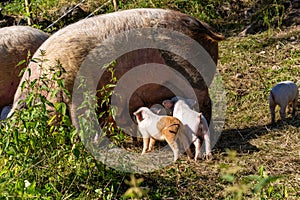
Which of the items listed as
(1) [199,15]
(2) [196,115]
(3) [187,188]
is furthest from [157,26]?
(1) [199,15]

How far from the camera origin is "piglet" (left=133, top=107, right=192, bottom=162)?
4.44m

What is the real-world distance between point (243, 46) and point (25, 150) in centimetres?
428

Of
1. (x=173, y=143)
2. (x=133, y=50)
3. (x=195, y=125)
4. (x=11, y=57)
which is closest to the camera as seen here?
(x=173, y=143)

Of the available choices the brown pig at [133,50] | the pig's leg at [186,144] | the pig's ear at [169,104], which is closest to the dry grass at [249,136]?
the pig's leg at [186,144]

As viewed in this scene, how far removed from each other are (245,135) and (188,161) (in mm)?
801

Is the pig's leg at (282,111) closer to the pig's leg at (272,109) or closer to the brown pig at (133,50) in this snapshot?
the pig's leg at (272,109)

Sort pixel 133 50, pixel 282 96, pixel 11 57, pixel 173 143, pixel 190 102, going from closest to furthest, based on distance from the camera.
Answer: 1. pixel 173 143
2. pixel 190 102
3. pixel 133 50
4. pixel 282 96
5. pixel 11 57

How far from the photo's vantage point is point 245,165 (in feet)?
13.8

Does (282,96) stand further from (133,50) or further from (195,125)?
(133,50)

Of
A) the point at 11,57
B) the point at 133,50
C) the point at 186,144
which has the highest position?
the point at 133,50

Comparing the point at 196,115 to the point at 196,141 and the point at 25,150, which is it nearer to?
the point at 196,141

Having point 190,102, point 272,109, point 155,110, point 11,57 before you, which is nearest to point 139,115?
point 155,110

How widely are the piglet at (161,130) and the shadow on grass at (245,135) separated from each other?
368 millimetres

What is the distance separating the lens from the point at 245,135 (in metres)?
4.98
